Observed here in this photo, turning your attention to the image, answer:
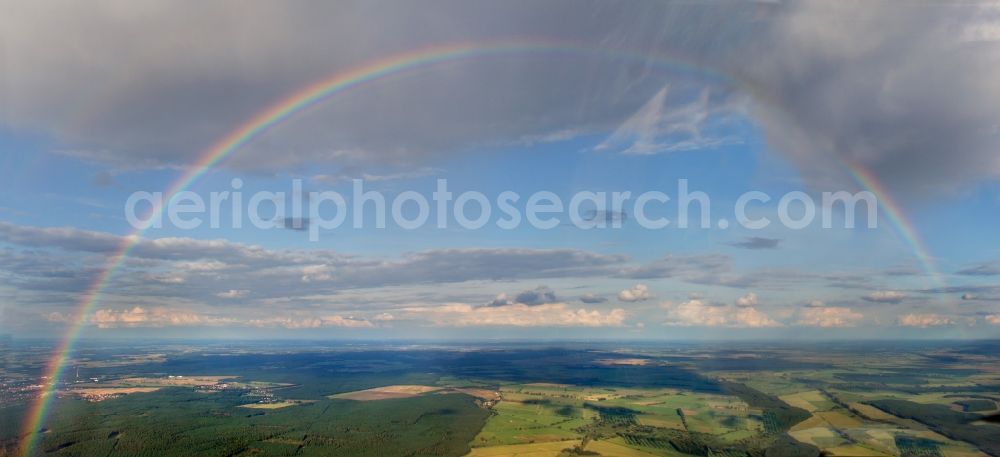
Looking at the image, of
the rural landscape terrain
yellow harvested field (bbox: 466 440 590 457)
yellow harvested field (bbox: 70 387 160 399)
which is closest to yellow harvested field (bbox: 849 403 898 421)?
the rural landscape terrain

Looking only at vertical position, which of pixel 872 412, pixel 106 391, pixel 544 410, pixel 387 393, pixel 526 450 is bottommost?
pixel 387 393

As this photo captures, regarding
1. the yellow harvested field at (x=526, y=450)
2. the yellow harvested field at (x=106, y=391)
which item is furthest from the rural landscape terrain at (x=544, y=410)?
the yellow harvested field at (x=106, y=391)

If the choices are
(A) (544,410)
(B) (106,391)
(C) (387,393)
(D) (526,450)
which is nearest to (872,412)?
(A) (544,410)

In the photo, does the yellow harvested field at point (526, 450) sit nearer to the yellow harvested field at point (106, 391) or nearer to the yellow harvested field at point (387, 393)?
the yellow harvested field at point (387, 393)

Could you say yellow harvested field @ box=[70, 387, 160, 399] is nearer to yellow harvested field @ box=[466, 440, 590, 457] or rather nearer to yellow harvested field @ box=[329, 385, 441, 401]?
yellow harvested field @ box=[329, 385, 441, 401]

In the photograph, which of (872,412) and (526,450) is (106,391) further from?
(872,412)

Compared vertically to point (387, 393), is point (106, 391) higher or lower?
higher

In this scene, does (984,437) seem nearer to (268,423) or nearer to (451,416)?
(451,416)
